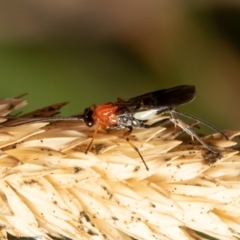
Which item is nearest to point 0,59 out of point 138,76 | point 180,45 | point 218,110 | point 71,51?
point 71,51

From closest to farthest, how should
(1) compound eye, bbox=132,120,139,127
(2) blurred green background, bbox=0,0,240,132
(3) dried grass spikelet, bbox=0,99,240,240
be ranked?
(3) dried grass spikelet, bbox=0,99,240,240 < (1) compound eye, bbox=132,120,139,127 < (2) blurred green background, bbox=0,0,240,132

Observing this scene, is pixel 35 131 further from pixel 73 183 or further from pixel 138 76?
pixel 138 76

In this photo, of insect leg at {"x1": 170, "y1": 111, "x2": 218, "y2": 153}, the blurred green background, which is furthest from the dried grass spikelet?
the blurred green background

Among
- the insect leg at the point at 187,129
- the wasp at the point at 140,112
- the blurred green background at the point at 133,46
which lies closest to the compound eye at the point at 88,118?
the wasp at the point at 140,112

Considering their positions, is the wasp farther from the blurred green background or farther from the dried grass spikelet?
the blurred green background

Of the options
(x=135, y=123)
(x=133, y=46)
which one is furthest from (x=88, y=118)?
(x=133, y=46)

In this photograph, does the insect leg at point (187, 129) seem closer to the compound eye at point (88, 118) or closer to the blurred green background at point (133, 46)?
the compound eye at point (88, 118)

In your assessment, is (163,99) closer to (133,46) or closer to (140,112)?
(140,112)
